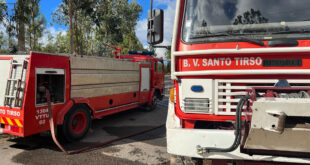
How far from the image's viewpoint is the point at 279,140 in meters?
1.91

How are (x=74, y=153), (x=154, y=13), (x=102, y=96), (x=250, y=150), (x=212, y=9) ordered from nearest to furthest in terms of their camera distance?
(x=250, y=150) → (x=212, y=9) → (x=154, y=13) → (x=74, y=153) → (x=102, y=96)

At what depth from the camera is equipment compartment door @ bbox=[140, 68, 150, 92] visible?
8.84 meters

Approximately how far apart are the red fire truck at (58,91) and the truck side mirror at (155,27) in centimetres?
253

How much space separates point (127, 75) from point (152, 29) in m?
4.62

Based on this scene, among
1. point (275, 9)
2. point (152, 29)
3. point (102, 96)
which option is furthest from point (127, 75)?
point (275, 9)

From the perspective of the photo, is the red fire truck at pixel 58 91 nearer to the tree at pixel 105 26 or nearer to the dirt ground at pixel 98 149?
the dirt ground at pixel 98 149

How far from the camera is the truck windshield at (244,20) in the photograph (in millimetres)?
2598

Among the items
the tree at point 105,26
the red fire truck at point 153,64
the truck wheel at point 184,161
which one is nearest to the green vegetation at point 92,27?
the tree at point 105,26

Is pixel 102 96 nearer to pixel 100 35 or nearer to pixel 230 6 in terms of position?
pixel 230 6

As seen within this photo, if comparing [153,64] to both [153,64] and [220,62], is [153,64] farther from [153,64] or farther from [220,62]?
[220,62]

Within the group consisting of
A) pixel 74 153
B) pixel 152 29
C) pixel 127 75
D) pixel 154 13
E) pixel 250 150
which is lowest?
pixel 74 153

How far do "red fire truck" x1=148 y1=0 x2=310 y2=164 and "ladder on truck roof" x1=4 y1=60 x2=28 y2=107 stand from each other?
10.3 ft

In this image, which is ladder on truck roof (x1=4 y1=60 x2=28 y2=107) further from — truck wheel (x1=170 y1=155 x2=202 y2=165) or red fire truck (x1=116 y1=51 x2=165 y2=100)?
red fire truck (x1=116 y1=51 x2=165 y2=100)

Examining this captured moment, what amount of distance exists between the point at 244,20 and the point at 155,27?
1.21 meters
